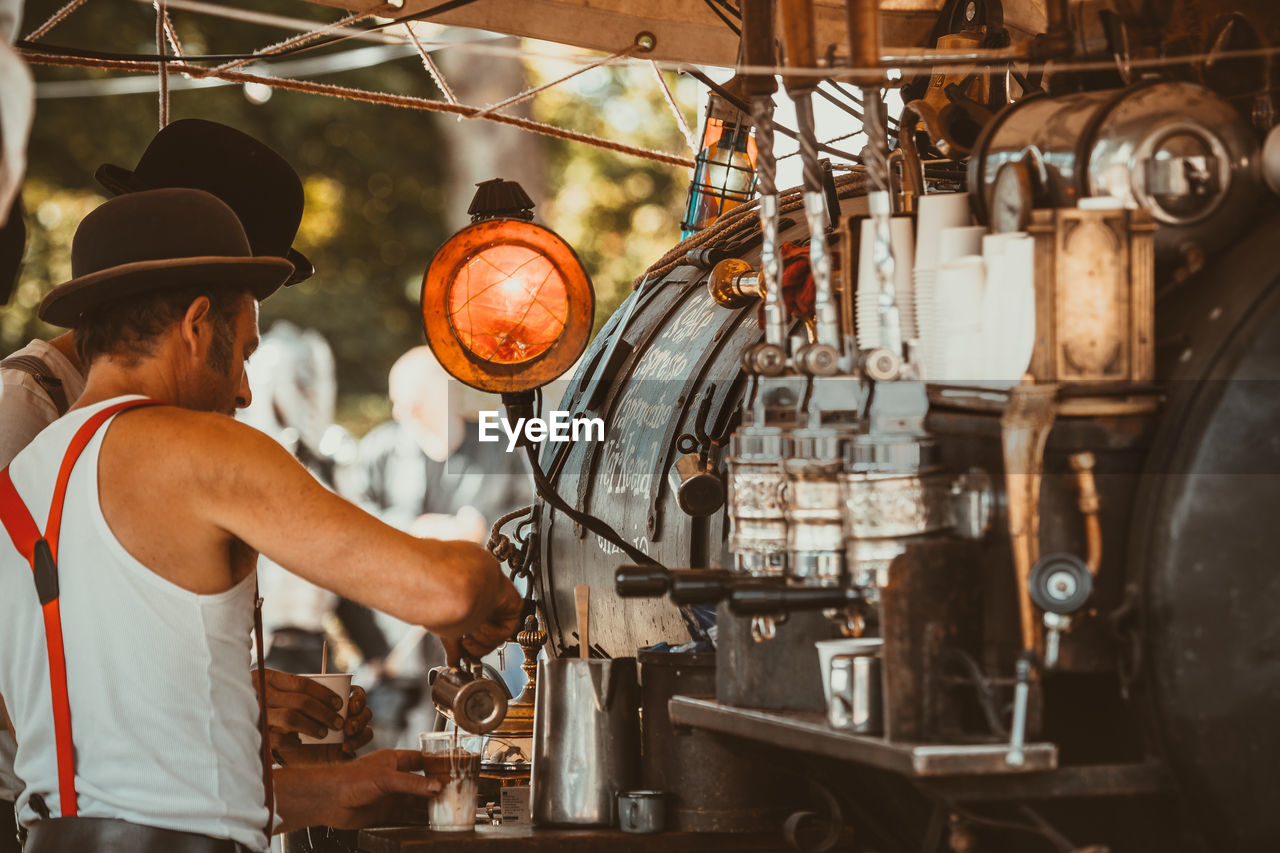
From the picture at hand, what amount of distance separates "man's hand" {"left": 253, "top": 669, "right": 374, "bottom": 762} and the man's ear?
2.62 ft

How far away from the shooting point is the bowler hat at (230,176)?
136 inches

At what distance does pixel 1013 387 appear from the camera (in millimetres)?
1771

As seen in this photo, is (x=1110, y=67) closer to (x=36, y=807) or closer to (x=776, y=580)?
(x=776, y=580)

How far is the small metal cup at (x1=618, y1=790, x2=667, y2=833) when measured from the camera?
254cm

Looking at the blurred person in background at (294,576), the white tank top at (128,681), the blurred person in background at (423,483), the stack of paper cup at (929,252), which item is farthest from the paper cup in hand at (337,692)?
the blurred person in background at (423,483)

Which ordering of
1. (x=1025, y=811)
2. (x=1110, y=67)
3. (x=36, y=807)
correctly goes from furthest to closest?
(x=36, y=807)
(x=1110, y=67)
(x=1025, y=811)

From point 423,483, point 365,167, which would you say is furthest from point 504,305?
point 365,167

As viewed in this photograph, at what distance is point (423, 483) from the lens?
8.80m

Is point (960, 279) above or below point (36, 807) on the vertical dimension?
above

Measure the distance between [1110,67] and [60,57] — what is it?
2.97 metres

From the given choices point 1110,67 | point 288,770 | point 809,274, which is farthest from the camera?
point 288,770

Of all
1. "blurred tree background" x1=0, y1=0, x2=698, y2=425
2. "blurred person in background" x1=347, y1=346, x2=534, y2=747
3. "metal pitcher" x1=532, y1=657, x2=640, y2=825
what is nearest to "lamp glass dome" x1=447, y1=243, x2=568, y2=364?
"metal pitcher" x1=532, y1=657, x2=640, y2=825

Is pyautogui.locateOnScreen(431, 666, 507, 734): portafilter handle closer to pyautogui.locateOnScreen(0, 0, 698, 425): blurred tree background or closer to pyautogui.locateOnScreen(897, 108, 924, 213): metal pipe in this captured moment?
pyautogui.locateOnScreen(897, 108, 924, 213): metal pipe

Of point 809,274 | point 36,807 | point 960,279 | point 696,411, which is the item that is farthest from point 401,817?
point 960,279
